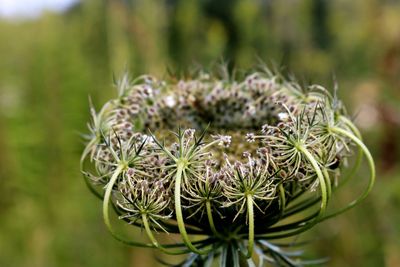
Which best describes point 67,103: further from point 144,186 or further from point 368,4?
point 144,186

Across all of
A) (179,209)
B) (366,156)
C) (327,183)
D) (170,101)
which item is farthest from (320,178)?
(170,101)

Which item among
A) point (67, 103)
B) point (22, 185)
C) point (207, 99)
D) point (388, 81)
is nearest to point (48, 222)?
point (22, 185)

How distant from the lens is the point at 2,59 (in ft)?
47.1

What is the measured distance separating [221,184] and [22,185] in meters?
7.42

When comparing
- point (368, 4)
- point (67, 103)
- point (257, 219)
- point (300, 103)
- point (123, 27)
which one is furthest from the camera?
point (67, 103)

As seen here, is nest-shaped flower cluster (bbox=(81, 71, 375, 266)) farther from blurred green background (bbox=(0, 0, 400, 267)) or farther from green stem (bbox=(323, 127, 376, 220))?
blurred green background (bbox=(0, 0, 400, 267))

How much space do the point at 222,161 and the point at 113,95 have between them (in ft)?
15.1

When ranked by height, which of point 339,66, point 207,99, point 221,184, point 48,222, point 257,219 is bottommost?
point 48,222

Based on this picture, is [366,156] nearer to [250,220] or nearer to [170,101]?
[250,220]

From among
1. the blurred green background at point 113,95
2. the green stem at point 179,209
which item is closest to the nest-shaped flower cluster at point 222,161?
the green stem at point 179,209

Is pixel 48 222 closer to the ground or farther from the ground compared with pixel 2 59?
closer to the ground

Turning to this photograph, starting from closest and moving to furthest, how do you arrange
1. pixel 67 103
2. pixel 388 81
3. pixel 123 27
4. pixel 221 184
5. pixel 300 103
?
pixel 221 184 → pixel 300 103 → pixel 388 81 → pixel 123 27 → pixel 67 103

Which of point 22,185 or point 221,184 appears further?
point 22,185

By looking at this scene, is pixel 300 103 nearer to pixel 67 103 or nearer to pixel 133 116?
pixel 133 116
